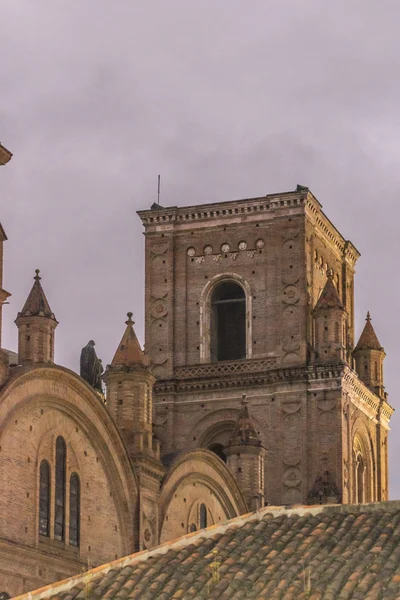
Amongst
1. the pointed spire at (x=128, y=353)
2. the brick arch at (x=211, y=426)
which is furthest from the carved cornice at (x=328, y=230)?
the pointed spire at (x=128, y=353)

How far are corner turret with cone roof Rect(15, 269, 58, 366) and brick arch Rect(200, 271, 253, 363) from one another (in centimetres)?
1992

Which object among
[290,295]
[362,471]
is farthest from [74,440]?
[362,471]

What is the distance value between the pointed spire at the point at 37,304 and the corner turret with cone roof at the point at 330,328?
63.2 feet

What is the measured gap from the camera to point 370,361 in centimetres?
6272

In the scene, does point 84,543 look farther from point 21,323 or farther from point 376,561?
point 376,561

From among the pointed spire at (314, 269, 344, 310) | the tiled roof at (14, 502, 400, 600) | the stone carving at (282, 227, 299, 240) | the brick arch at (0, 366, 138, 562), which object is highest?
the stone carving at (282, 227, 299, 240)

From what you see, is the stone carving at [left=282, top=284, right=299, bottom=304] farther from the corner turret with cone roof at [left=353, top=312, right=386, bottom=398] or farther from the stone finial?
the stone finial

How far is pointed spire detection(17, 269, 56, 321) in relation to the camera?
39.8 m

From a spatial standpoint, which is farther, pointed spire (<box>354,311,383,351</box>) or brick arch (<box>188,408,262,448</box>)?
pointed spire (<box>354,311,383,351</box>)

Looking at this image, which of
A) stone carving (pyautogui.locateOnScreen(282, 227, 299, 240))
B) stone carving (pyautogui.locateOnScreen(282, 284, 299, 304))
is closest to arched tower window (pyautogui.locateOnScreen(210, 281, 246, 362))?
stone carving (pyautogui.locateOnScreen(282, 284, 299, 304))

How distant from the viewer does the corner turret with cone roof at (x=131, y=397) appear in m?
43.3

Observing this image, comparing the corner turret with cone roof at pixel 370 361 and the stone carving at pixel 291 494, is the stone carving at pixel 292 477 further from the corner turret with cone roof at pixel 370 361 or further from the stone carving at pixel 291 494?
the corner turret with cone roof at pixel 370 361

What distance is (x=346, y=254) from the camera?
65.2 meters

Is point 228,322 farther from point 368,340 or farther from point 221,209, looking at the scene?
point 368,340
